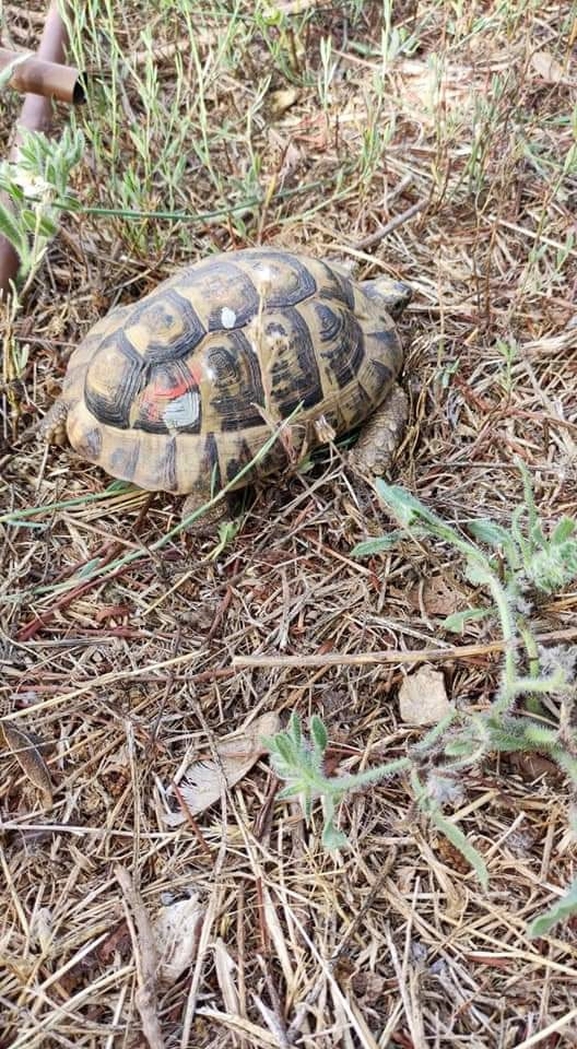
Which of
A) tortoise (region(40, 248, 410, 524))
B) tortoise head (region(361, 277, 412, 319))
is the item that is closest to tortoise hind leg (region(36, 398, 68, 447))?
tortoise (region(40, 248, 410, 524))

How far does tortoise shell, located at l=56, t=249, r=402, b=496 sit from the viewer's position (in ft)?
7.02

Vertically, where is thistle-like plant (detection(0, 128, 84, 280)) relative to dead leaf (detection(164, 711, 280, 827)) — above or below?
above

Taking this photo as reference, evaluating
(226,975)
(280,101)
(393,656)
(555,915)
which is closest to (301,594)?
(393,656)

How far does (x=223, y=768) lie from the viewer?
1.75 metres

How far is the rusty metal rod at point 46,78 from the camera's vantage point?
243 cm

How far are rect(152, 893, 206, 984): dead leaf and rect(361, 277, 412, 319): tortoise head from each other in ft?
5.70

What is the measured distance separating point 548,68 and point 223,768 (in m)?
2.76

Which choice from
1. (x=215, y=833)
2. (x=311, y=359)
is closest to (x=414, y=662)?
(x=215, y=833)

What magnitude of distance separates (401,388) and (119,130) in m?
1.32

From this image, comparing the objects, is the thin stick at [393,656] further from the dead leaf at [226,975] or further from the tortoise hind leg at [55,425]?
the tortoise hind leg at [55,425]

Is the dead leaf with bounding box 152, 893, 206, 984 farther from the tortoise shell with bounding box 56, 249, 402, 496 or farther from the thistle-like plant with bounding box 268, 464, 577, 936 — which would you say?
the tortoise shell with bounding box 56, 249, 402, 496

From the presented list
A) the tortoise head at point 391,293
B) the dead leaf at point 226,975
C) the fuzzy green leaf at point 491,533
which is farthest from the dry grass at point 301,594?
the fuzzy green leaf at point 491,533

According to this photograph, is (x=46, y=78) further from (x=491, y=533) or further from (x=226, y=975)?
(x=226, y=975)

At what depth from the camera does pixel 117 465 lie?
2164 mm
